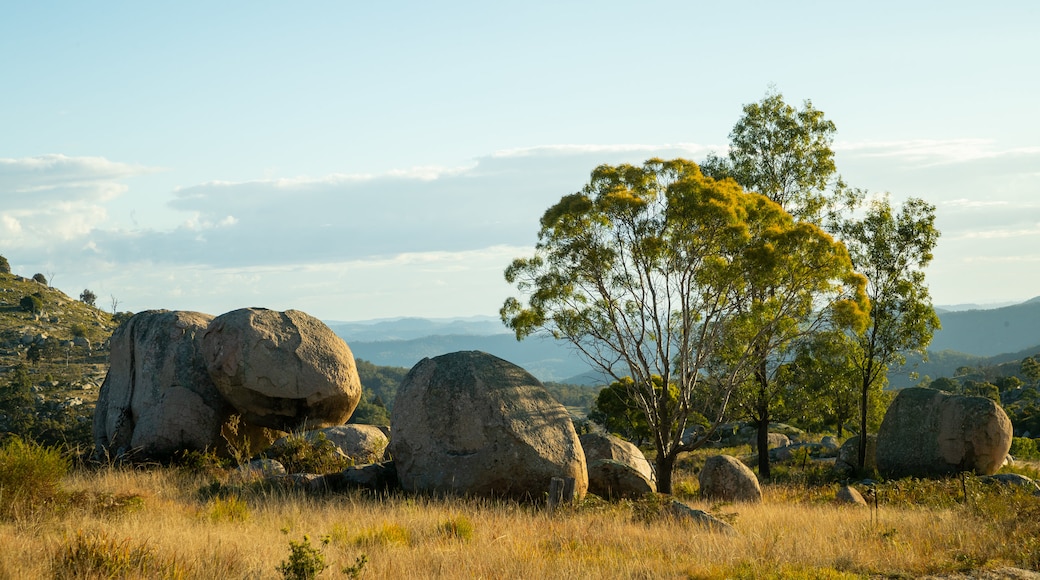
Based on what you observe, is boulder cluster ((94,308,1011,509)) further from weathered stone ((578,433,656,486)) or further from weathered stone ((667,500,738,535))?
weathered stone ((667,500,738,535))

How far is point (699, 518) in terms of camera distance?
1300 centimetres

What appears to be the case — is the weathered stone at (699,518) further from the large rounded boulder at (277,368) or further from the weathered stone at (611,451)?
the large rounded boulder at (277,368)

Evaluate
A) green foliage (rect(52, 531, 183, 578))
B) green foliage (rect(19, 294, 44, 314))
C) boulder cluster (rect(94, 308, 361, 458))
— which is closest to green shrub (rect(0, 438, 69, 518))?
green foliage (rect(52, 531, 183, 578))

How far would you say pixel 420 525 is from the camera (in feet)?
38.3


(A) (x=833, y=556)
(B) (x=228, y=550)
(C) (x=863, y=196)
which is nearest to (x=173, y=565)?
(B) (x=228, y=550)

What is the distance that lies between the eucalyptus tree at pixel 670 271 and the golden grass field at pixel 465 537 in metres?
5.28

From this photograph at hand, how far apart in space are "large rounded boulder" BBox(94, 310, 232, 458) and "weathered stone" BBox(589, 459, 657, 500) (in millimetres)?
9200

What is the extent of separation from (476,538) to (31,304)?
89.0 meters

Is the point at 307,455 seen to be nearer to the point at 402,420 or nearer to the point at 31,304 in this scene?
the point at 402,420

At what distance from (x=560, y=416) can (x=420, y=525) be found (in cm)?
478

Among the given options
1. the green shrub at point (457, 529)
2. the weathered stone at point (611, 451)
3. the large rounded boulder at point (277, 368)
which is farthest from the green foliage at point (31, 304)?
the green shrub at point (457, 529)

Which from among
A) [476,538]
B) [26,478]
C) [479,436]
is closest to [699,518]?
[476,538]

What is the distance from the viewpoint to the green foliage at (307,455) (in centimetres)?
1727

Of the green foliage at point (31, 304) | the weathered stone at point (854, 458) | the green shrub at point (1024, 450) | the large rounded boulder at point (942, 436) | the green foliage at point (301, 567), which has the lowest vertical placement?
the green shrub at point (1024, 450)
